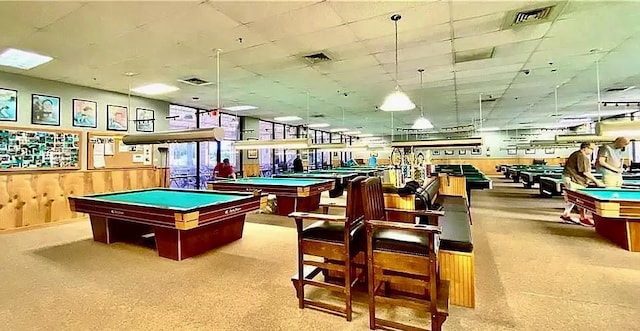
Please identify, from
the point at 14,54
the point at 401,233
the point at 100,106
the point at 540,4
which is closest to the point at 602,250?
the point at 540,4

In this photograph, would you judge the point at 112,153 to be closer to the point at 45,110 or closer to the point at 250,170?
the point at 45,110

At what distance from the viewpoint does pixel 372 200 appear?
9.48 ft

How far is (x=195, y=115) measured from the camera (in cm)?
1020

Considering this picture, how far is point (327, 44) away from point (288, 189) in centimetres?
279

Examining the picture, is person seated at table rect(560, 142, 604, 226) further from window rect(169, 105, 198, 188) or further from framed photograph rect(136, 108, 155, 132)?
framed photograph rect(136, 108, 155, 132)

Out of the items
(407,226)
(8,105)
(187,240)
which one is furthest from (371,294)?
(8,105)

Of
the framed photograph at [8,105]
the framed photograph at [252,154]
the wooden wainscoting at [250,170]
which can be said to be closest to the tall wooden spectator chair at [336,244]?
the framed photograph at [8,105]

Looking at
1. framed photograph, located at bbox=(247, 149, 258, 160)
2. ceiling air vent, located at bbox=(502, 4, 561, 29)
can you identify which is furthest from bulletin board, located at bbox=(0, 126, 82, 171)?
ceiling air vent, located at bbox=(502, 4, 561, 29)

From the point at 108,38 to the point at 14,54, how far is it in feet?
6.33

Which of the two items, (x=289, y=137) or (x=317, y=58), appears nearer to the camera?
(x=317, y=58)

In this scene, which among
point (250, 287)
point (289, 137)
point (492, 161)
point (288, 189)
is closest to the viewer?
point (250, 287)

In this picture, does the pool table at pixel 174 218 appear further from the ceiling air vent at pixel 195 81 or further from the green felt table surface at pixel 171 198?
the ceiling air vent at pixel 195 81

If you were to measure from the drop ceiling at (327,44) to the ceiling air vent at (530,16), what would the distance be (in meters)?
0.05

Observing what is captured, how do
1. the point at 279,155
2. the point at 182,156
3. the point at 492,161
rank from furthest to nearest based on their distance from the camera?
1. the point at 492,161
2. the point at 279,155
3. the point at 182,156
